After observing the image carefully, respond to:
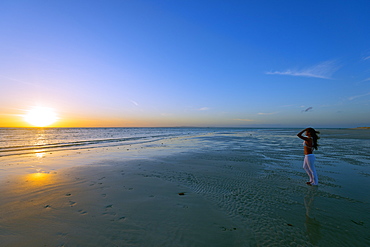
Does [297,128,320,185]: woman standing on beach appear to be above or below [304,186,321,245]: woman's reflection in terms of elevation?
Answer: above

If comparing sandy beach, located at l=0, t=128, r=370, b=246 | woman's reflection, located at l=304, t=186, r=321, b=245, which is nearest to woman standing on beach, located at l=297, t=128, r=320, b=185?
sandy beach, located at l=0, t=128, r=370, b=246

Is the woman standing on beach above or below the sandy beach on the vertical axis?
above

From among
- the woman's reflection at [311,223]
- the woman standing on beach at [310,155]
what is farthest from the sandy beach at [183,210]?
the woman standing on beach at [310,155]

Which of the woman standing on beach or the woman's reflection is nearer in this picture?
the woman's reflection

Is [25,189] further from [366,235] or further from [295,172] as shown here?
[295,172]

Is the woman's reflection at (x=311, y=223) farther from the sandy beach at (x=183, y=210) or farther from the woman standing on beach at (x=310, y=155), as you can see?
the woman standing on beach at (x=310, y=155)

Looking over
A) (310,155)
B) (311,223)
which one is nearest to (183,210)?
(311,223)

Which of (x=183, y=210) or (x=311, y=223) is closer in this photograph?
(x=311, y=223)

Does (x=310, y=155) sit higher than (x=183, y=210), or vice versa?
(x=310, y=155)

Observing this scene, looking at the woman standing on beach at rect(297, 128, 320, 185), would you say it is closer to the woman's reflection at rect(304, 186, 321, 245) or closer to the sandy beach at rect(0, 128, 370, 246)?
the sandy beach at rect(0, 128, 370, 246)

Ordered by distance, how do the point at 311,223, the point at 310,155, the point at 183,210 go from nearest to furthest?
the point at 311,223 < the point at 183,210 < the point at 310,155

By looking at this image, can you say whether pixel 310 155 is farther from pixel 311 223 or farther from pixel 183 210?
pixel 183 210

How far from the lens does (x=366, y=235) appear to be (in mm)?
4137

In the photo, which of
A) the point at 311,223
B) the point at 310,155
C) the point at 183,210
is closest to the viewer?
the point at 311,223
